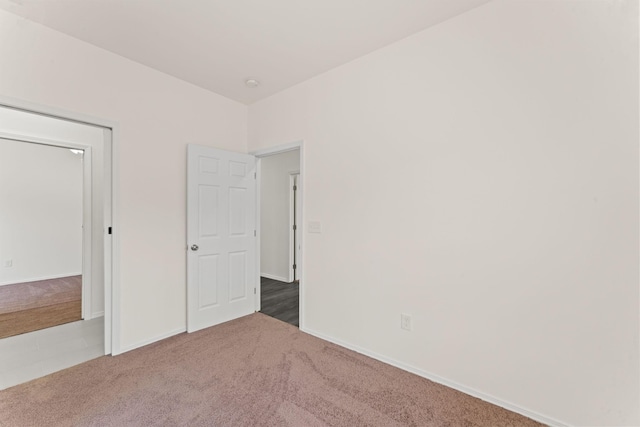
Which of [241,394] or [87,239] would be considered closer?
[241,394]

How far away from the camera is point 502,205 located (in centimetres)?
181

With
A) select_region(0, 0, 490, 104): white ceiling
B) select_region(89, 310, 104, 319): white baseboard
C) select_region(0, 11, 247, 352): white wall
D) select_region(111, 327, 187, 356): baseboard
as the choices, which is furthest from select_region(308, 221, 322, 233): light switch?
select_region(89, 310, 104, 319): white baseboard

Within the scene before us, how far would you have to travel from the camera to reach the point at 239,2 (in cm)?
184

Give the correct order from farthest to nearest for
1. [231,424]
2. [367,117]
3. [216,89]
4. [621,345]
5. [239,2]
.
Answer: [216,89] < [367,117] < [239,2] < [231,424] < [621,345]

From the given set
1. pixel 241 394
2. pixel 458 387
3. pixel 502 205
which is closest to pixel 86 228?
pixel 241 394

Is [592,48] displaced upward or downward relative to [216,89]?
downward

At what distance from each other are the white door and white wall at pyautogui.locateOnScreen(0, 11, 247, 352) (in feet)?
0.42

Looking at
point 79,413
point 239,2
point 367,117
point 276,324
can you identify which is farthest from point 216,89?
point 79,413

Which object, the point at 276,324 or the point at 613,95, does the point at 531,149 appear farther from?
the point at 276,324

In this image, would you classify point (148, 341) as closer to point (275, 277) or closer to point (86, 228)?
point (86, 228)

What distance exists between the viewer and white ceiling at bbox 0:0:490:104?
6.13 ft

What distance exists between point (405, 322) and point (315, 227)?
1.24 m

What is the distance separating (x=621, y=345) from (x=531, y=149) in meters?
1.19

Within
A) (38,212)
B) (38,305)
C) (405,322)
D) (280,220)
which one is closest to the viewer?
(405,322)
